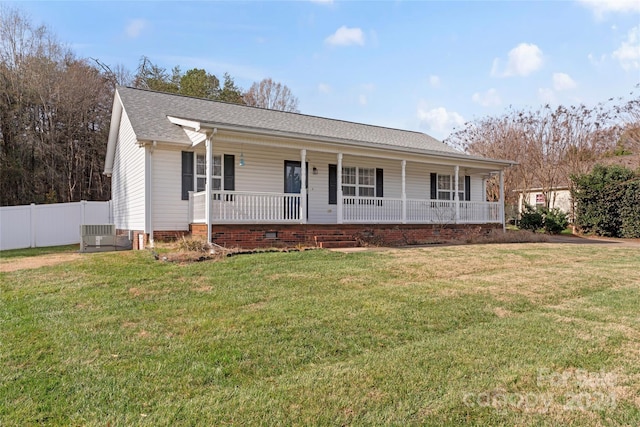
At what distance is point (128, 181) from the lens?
46.1 feet

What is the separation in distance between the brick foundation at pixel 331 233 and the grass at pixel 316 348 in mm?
3132

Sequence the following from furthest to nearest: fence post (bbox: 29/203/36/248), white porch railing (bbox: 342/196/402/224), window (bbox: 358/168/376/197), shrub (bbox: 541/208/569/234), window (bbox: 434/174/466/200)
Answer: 1. shrub (bbox: 541/208/569/234)
2. window (bbox: 434/174/466/200)
3. window (bbox: 358/168/376/197)
4. fence post (bbox: 29/203/36/248)
5. white porch railing (bbox: 342/196/402/224)

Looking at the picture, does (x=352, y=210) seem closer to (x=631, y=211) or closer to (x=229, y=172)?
(x=229, y=172)

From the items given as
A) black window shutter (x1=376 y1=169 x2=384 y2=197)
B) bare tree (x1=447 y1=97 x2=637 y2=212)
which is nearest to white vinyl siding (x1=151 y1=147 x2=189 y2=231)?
black window shutter (x1=376 y1=169 x2=384 y2=197)

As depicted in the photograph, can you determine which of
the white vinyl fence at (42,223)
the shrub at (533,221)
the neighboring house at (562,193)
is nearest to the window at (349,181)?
the white vinyl fence at (42,223)

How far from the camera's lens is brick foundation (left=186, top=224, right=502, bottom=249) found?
1047 cm

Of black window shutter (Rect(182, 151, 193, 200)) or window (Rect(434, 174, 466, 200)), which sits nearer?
black window shutter (Rect(182, 151, 193, 200))

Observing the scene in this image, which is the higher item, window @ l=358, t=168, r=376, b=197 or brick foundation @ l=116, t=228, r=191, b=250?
window @ l=358, t=168, r=376, b=197

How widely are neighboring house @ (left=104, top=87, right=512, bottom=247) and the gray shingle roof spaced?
0.21 feet

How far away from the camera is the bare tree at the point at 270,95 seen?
117ft

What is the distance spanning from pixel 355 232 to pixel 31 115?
20.1m

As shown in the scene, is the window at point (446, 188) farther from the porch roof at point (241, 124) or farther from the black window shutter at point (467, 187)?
the porch roof at point (241, 124)

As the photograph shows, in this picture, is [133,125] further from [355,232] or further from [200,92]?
[200,92]

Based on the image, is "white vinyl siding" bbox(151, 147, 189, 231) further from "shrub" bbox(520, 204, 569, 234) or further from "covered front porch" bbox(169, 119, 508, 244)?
"shrub" bbox(520, 204, 569, 234)
